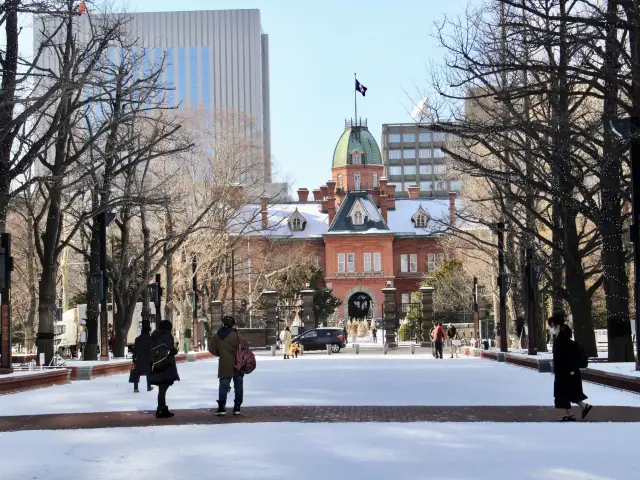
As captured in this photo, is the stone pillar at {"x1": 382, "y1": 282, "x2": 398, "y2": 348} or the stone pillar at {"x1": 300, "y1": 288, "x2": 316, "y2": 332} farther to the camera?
the stone pillar at {"x1": 300, "y1": 288, "x2": 316, "y2": 332}

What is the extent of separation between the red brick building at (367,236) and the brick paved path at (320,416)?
85.2 m

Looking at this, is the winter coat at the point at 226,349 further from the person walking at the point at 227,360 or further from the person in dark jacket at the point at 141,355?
the person in dark jacket at the point at 141,355

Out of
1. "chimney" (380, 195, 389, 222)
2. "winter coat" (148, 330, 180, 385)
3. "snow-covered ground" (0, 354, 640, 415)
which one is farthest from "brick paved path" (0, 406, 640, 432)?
"chimney" (380, 195, 389, 222)

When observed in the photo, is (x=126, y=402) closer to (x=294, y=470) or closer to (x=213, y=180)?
(x=294, y=470)

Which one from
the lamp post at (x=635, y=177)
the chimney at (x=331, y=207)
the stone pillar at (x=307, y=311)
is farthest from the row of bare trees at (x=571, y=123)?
the chimney at (x=331, y=207)

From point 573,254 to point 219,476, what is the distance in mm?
20039

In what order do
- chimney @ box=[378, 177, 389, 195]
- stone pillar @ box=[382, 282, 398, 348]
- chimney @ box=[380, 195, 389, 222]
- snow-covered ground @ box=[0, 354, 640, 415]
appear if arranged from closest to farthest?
snow-covered ground @ box=[0, 354, 640, 415], stone pillar @ box=[382, 282, 398, 348], chimney @ box=[380, 195, 389, 222], chimney @ box=[378, 177, 389, 195]

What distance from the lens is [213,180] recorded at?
52.3 meters

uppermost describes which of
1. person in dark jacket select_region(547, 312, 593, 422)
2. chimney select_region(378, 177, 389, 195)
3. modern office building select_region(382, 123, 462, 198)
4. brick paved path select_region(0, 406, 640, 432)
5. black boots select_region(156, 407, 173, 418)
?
modern office building select_region(382, 123, 462, 198)

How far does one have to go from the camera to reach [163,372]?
15539mm

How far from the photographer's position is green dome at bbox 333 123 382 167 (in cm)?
11862

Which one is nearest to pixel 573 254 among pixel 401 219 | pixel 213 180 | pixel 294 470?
pixel 294 470

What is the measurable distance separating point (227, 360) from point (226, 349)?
19 cm

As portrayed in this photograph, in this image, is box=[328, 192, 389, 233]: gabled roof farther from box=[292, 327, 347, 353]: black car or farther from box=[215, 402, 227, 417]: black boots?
box=[215, 402, 227, 417]: black boots
